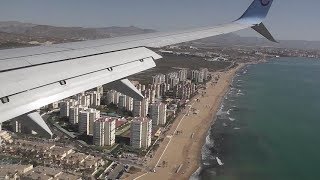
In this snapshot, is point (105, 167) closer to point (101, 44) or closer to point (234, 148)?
point (234, 148)

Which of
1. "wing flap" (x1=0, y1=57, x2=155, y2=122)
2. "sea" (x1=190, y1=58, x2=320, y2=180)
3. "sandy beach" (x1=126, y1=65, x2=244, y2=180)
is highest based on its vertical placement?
"wing flap" (x1=0, y1=57, x2=155, y2=122)

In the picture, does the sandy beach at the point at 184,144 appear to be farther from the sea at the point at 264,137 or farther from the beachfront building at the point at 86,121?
the beachfront building at the point at 86,121

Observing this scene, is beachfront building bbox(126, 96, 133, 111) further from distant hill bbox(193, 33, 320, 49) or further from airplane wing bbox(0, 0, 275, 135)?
distant hill bbox(193, 33, 320, 49)

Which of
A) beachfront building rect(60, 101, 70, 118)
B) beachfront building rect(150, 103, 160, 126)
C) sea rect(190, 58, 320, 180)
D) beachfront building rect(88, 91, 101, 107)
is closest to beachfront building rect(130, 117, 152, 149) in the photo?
sea rect(190, 58, 320, 180)

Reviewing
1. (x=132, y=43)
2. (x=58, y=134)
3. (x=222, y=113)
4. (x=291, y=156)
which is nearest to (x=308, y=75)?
(x=222, y=113)

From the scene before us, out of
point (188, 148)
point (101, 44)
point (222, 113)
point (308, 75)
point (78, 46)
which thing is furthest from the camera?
point (308, 75)

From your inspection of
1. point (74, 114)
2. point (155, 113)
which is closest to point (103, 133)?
point (74, 114)
